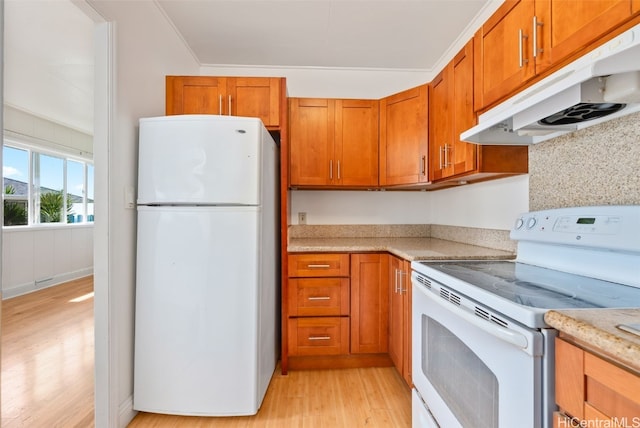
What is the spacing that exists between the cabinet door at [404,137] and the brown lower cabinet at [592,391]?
1.58m

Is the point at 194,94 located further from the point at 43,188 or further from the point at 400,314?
the point at 43,188

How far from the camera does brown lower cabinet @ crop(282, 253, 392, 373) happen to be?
2.09 metres

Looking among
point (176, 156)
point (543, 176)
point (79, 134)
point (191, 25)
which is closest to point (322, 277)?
point (176, 156)

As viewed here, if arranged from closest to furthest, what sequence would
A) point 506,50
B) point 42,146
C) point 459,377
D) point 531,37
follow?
point 459,377 < point 531,37 < point 506,50 < point 42,146

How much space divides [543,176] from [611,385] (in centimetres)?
120

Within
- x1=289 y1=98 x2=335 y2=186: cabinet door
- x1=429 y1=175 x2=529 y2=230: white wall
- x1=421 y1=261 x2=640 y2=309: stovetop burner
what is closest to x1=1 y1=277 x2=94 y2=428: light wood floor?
x1=289 y1=98 x2=335 y2=186: cabinet door

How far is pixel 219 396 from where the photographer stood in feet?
5.27

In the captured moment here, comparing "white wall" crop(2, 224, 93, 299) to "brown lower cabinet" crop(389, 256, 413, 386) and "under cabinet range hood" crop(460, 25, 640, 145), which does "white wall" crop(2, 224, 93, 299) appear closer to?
"brown lower cabinet" crop(389, 256, 413, 386)

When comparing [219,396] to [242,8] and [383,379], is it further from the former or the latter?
[242,8]

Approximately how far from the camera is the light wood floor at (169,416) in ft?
5.30

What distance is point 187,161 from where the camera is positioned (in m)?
1.60

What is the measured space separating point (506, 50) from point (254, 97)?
1531 millimetres

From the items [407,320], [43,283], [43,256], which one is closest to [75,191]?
[43,256]

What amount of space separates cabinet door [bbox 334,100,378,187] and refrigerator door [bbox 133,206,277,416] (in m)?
1.08
